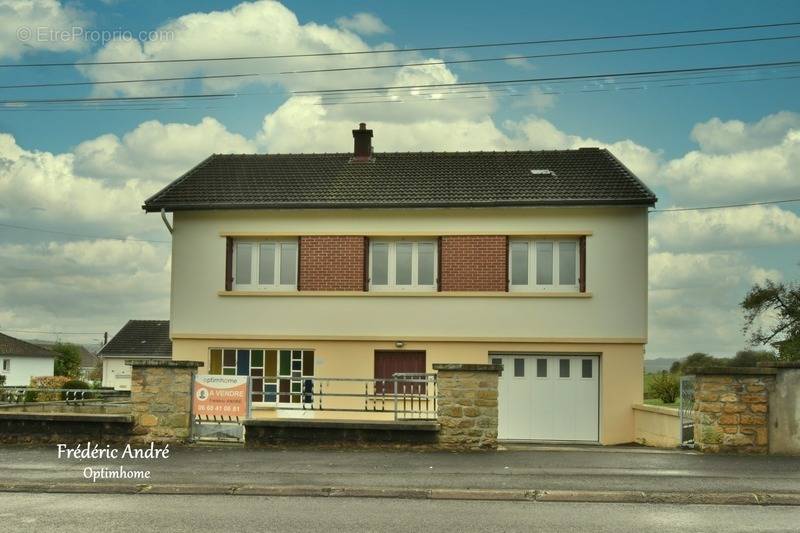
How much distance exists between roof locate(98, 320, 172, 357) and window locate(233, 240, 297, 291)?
41.9 m

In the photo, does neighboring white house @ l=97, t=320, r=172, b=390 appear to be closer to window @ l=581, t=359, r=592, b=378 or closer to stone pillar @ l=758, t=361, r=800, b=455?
window @ l=581, t=359, r=592, b=378

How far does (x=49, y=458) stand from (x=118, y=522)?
5.98 metres

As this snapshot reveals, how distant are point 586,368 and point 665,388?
40.7ft

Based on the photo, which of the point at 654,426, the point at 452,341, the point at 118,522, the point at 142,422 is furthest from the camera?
the point at 452,341

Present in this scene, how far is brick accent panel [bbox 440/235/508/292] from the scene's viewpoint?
79.6ft

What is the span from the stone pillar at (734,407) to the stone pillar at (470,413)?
3.33 metres

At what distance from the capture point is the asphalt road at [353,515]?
9.94 meters

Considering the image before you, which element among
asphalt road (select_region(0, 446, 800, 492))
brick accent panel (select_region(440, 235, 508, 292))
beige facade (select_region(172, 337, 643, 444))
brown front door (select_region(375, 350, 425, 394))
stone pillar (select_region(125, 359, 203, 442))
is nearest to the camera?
asphalt road (select_region(0, 446, 800, 492))

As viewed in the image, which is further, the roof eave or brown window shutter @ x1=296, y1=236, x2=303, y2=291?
brown window shutter @ x1=296, y1=236, x2=303, y2=291

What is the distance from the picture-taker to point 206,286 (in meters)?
25.0

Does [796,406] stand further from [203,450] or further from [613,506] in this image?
[203,450]

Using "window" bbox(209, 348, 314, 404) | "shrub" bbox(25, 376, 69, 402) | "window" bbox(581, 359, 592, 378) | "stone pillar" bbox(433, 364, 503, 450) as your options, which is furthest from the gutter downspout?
"stone pillar" bbox(433, 364, 503, 450)

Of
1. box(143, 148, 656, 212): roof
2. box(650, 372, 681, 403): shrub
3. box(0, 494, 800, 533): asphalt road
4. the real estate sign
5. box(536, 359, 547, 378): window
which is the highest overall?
box(143, 148, 656, 212): roof

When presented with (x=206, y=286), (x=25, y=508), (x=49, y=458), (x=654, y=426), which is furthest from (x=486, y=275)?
(x=25, y=508)
